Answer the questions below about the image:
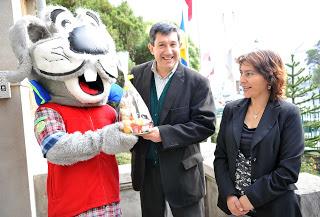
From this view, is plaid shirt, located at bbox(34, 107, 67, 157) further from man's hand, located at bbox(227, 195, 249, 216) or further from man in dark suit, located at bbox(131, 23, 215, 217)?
man's hand, located at bbox(227, 195, 249, 216)

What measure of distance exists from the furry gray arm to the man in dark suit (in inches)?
15.4

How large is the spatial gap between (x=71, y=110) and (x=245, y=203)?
1312 mm

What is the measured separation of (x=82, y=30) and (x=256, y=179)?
1553mm

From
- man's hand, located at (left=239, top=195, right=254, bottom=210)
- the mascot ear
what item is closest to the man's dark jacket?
man's hand, located at (left=239, top=195, right=254, bottom=210)

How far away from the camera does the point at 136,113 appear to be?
7.47ft

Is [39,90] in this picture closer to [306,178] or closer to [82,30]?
[82,30]

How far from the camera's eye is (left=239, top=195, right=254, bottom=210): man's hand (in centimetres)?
220

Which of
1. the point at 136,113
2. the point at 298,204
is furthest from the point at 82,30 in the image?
the point at 298,204

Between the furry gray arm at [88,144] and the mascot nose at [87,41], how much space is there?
55cm

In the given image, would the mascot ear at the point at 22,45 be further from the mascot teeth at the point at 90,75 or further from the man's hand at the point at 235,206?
the man's hand at the point at 235,206

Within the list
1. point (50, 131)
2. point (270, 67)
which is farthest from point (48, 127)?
point (270, 67)

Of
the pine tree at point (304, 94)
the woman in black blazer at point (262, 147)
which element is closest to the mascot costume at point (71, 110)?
the woman in black blazer at point (262, 147)

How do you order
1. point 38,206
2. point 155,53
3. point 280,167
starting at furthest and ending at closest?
point 38,206 < point 155,53 < point 280,167

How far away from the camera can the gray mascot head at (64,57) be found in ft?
7.28
